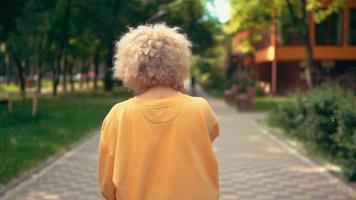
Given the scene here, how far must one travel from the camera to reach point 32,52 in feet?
96.9

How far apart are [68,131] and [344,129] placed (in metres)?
7.82

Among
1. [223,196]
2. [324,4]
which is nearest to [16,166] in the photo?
[223,196]

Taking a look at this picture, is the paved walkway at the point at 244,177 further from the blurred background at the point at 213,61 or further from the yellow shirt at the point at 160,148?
the yellow shirt at the point at 160,148

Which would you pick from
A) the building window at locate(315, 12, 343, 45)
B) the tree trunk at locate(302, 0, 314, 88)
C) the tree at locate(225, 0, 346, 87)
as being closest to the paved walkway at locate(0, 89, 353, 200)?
the tree trunk at locate(302, 0, 314, 88)

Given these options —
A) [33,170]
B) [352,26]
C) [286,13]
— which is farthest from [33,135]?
[352,26]

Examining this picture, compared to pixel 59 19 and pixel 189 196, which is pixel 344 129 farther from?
pixel 59 19

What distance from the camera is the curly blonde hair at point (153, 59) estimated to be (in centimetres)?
262

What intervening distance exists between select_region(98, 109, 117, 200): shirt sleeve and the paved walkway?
182 inches

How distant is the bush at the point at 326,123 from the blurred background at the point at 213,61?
0.02m

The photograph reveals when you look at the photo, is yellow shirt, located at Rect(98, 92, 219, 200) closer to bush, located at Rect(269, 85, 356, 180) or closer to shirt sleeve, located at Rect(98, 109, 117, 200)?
shirt sleeve, located at Rect(98, 109, 117, 200)

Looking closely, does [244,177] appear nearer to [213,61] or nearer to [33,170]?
[33,170]

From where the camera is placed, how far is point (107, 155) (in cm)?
262

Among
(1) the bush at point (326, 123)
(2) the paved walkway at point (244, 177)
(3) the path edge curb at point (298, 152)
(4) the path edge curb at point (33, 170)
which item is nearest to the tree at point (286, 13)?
(3) the path edge curb at point (298, 152)

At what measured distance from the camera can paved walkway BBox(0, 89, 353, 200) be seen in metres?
7.29
